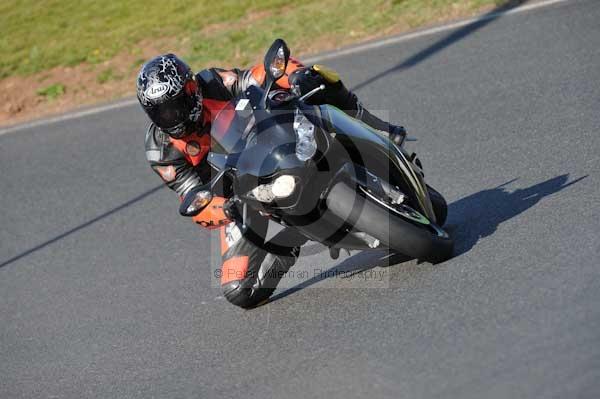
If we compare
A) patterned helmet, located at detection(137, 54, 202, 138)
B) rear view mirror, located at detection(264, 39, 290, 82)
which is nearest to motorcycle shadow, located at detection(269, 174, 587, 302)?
patterned helmet, located at detection(137, 54, 202, 138)

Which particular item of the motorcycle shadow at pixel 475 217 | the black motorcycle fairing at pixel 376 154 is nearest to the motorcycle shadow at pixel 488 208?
the motorcycle shadow at pixel 475 217

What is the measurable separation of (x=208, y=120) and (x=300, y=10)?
290 inches

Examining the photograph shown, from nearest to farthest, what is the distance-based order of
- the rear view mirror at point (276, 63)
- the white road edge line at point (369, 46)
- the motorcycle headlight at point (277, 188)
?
1. the motorcycle headlight at point (277, 188)
2. the rear view mirror at point (276, 63)
3. the white road edge line at point (369, 46)

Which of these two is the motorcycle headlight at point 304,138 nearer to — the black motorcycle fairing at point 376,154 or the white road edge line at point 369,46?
the black motorcycle fairing at point 376,154

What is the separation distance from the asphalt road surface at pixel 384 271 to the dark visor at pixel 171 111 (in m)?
1.31

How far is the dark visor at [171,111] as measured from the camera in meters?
6.06

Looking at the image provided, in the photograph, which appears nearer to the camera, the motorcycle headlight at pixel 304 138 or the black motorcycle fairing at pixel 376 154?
the motorcycle headlight at pixel 304 138

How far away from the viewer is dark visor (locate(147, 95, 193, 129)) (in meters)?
6.06

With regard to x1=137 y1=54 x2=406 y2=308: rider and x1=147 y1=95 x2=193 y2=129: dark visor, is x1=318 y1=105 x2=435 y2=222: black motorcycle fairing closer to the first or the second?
x1=137 y1=54 x2=406 y2=308: rider

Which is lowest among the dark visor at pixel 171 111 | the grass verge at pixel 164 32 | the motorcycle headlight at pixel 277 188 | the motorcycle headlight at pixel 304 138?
the grass verge at pixel 164 32

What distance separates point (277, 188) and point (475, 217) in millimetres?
1885

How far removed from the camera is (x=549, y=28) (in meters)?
10.1

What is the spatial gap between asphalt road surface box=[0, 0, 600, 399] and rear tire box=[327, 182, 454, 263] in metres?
0.32

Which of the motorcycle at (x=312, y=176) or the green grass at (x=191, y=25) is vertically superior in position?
the motorcycle at (x=312, y=176)
